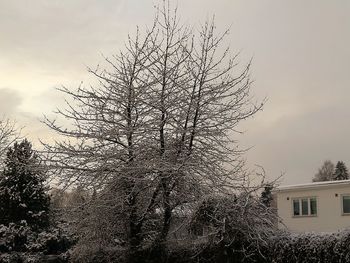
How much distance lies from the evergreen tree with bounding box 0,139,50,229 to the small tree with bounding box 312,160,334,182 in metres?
53.4

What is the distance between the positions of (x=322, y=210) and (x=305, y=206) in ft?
4.23

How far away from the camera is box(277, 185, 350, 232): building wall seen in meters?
25.5

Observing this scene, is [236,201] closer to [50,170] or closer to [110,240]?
[110,240]

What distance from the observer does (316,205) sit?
26.7 meters

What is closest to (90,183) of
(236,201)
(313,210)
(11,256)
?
(236,201)

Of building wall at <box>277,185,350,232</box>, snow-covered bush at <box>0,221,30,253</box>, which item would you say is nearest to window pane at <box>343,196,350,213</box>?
building wall at <box>277,185,350,232</box>

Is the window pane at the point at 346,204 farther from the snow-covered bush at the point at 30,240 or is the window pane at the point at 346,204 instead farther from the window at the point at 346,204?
the snow-covered bush at the point at 30,240

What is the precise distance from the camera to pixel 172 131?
604 inches

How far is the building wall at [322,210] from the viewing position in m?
25.5

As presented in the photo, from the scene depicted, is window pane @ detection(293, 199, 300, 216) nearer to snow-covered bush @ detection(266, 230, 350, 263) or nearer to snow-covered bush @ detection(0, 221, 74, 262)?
snow-covered bush @ detection(0, 221, 74, 262)

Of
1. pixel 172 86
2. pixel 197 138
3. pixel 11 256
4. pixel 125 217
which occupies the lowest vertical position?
pixel 11 256

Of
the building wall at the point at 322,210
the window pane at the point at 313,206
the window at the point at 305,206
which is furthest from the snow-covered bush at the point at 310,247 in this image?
the window at the point at 305,206

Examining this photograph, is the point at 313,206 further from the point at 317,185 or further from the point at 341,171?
the point at 341,171

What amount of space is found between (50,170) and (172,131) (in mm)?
3948
